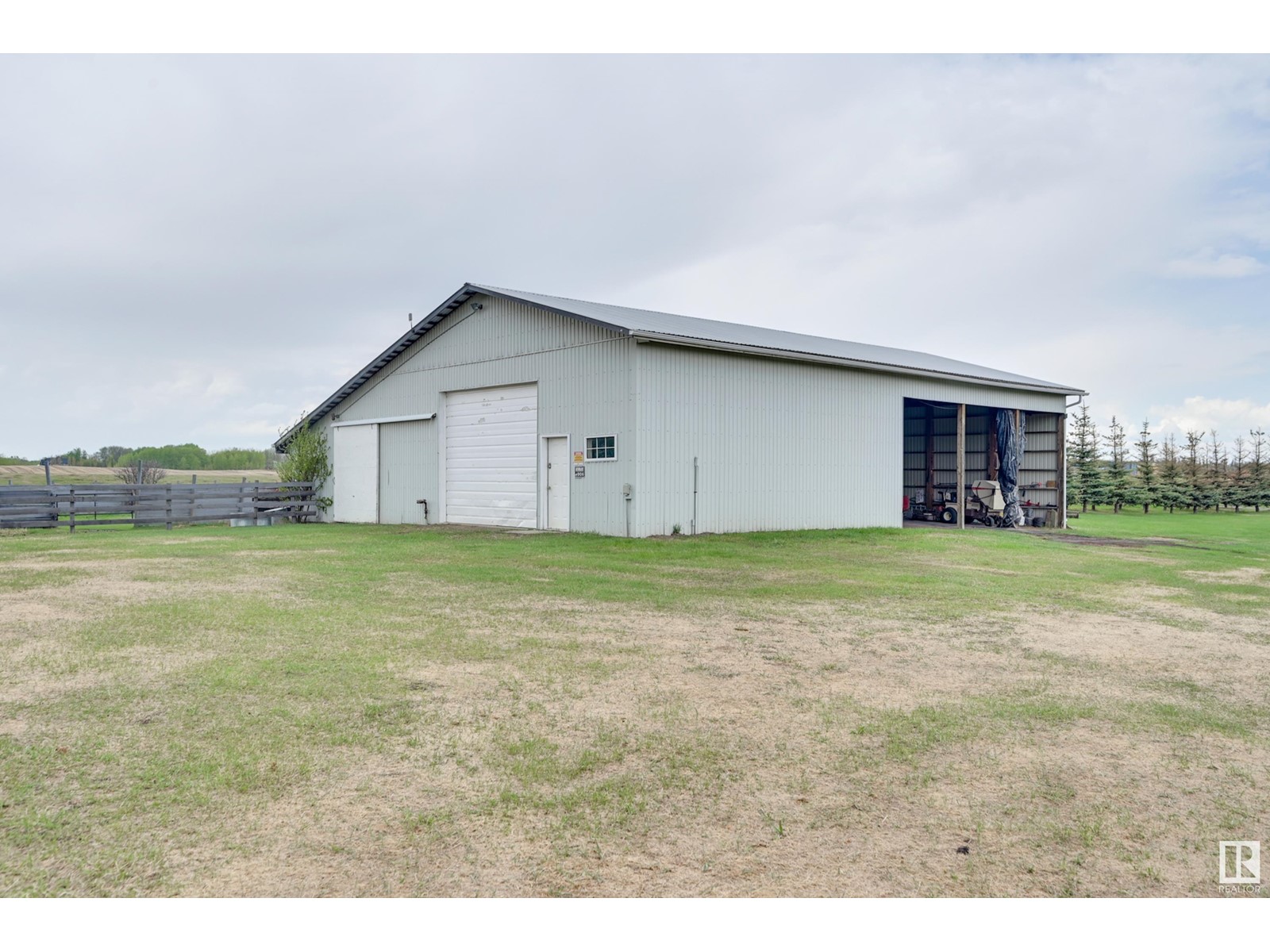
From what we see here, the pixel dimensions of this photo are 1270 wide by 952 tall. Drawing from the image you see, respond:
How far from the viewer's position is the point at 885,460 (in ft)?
69.9

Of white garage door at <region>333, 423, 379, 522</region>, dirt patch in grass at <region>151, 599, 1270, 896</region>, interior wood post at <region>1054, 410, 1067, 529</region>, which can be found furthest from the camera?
interior wood post at <region>1054, 410, 1067, 529</region>

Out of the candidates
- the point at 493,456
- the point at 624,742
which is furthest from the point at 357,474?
the point at 624,742

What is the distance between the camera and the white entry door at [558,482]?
18.1 meters

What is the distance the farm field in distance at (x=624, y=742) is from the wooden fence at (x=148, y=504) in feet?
44.7

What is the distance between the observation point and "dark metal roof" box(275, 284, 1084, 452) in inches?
683

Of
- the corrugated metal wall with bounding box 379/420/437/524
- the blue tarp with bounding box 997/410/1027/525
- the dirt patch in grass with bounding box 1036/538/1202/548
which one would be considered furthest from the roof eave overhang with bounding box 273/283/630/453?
the blue tarp with bounding box 997/410/1027/525

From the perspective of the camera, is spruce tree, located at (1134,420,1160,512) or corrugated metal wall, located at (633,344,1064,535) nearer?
corrugated metal wall, located at (633,344,1064,535)

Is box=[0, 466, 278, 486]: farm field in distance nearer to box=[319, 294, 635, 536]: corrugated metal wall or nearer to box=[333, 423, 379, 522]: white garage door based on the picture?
box=[333, 423, 379, 522]: white garage door

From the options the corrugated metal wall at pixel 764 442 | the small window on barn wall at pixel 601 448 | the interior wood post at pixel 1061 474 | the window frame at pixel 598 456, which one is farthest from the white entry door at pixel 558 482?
the interior wood post at pixel 1061 474

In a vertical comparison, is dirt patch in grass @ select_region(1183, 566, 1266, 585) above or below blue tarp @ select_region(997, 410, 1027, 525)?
below

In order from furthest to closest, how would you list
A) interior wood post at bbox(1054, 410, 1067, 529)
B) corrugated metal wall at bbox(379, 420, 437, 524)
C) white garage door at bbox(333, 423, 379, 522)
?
interior wood post at bbox(1054, 410, 1067, 529) → white garage door at bbox(333, 423, 379, 522) → corrugated metal wall at bbox(379, 420, 437, 524)

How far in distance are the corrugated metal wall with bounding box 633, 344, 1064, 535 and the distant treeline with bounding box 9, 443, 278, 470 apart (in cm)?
2807

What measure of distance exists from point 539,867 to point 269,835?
1.13 metres

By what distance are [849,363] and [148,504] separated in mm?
18011
